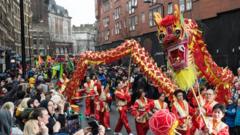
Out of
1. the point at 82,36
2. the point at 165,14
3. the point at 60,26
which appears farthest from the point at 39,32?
the point at 82,36

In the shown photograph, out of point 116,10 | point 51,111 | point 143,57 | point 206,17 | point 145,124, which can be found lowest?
point 145,124

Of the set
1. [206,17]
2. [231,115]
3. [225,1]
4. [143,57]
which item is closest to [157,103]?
[231,115]

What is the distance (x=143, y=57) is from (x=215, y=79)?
223cm

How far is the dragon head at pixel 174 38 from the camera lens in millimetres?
10594

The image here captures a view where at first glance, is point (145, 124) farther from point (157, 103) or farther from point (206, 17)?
point (206, 17)

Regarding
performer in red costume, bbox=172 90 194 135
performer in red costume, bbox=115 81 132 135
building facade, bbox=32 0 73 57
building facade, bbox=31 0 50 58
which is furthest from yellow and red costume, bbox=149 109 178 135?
building facade, bbox=31 0 50 58

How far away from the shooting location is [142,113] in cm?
1084

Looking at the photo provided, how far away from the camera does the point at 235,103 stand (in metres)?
10.4

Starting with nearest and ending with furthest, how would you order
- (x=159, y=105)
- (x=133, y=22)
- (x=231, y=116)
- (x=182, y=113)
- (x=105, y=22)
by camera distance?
(x=182, y=113) < (x=231, y=116) < (x=159, y=105) < (x=133, y=22) < (x=105, y=22)

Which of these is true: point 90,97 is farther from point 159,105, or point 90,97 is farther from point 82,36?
point 82,36

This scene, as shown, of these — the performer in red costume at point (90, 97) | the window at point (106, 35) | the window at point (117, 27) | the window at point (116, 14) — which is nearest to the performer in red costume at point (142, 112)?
the performer in red costume at point (90, 97)

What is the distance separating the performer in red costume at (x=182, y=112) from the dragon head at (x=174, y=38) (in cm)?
168

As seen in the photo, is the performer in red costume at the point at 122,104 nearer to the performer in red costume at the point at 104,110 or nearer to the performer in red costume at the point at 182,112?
the performer in red costume at the point at 104,110

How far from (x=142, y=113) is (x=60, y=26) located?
11325 cm
